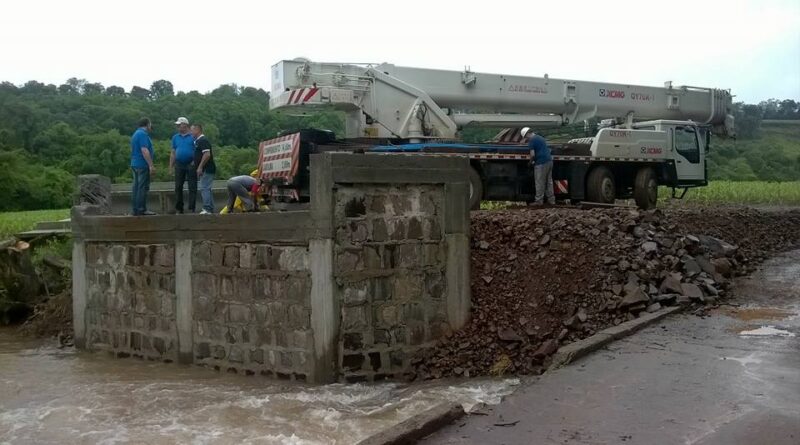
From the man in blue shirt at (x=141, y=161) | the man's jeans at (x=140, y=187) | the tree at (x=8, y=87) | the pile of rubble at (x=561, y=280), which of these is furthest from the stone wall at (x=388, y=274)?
the tree at (x=8, y=87)

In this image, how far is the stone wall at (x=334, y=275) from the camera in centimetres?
891

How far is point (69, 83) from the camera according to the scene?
2391 inches

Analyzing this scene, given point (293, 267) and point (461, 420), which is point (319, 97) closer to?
point (293, 267)

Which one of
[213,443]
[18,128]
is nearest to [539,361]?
[213,443]

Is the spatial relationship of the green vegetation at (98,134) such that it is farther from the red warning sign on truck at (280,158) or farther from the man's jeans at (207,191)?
the man's jeans at (207,191)

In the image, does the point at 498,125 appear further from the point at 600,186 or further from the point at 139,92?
the point at 139,92

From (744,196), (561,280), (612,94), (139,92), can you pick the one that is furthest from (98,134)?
Result: (561,280)

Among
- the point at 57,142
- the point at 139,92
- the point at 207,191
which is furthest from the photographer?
the point at 139,92

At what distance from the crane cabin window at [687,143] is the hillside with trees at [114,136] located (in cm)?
964

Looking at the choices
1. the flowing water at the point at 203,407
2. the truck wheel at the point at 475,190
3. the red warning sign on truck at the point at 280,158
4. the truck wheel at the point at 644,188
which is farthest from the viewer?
the truck wheel at the point at 644,188

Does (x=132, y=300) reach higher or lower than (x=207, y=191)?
lower

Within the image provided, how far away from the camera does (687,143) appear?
17438 millimetres

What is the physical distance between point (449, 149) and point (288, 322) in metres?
5.32

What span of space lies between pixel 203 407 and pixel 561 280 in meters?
4.70
